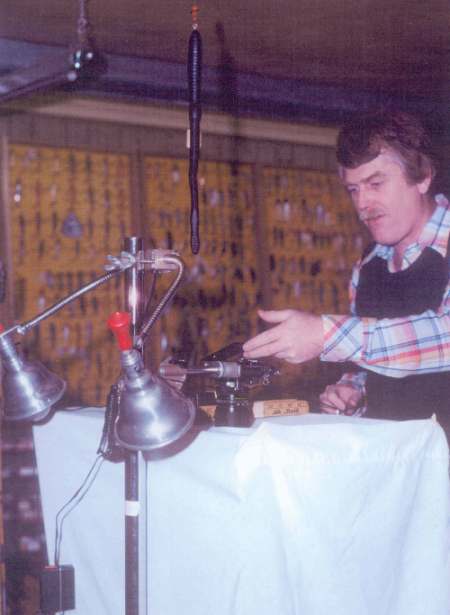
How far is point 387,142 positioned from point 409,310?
20.6 inches

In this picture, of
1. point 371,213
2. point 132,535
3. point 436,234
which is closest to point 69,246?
point 371,213

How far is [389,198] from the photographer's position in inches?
89.0

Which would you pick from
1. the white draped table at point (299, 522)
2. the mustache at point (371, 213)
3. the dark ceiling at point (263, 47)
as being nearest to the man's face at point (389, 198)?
the mustache at point (371, 213)

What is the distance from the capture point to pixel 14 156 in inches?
149

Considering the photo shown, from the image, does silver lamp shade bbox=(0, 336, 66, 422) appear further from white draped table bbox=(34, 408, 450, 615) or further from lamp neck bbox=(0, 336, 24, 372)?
white draped table bbox=(34, 408, 450, 615)

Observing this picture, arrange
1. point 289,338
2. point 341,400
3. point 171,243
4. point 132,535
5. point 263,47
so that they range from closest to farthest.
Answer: point 132,535 < point 289,338 < point 341,400 < point 263,47 < point 171,243

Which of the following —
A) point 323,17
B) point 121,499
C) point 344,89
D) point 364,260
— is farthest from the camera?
point 344,89

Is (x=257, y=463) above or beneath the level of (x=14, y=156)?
beneath

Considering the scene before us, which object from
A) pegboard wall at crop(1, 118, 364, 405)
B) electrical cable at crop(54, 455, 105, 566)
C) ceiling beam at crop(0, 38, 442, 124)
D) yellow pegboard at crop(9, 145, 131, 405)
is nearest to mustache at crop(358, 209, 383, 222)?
electrical cable at crop(54, 455, 105, 566)

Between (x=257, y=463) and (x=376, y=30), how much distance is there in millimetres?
2795

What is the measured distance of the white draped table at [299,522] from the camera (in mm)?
1201

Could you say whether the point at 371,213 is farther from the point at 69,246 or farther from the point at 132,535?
Result: the point at 69,246

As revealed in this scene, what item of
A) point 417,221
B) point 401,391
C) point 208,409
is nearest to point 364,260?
point 417,221

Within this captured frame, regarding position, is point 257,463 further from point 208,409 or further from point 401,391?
point 401,391
